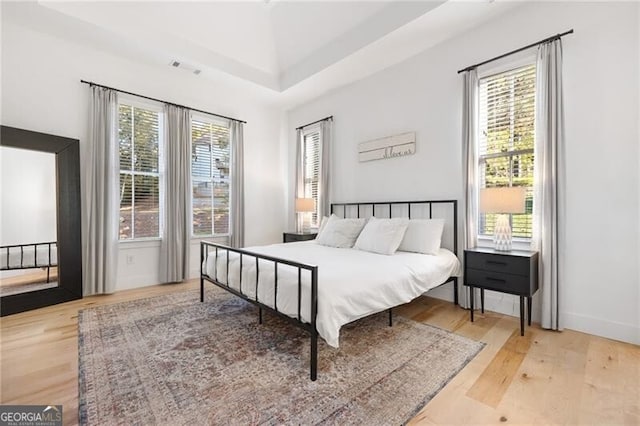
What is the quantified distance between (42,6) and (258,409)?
165 inches

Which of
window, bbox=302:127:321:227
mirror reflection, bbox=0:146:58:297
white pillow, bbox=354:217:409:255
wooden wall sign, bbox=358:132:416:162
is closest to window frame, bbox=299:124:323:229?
window, bbox=302:127:321:227

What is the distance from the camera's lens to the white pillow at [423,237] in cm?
311

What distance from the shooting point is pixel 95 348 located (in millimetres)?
2242

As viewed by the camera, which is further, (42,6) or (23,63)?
(23,63)

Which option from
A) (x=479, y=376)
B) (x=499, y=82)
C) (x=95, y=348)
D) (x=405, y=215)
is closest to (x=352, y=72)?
(x=499, y=82)

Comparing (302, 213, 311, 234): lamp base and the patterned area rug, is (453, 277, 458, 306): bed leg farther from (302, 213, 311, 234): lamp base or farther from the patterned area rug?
(302, 213, 311, 234): lamp base

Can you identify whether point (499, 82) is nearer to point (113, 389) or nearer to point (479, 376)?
point (479, 376)

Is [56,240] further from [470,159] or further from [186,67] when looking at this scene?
[470,159]

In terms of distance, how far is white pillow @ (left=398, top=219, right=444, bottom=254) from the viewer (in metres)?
3.11

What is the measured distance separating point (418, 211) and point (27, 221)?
4538mm

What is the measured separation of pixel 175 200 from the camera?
4227 mm

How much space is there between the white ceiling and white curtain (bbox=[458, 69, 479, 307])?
2.39 feet

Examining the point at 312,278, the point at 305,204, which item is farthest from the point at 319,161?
the point at 312,278

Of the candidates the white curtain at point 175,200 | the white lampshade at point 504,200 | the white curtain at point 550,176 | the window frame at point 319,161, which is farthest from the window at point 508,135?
the white curtain at point 175,200
